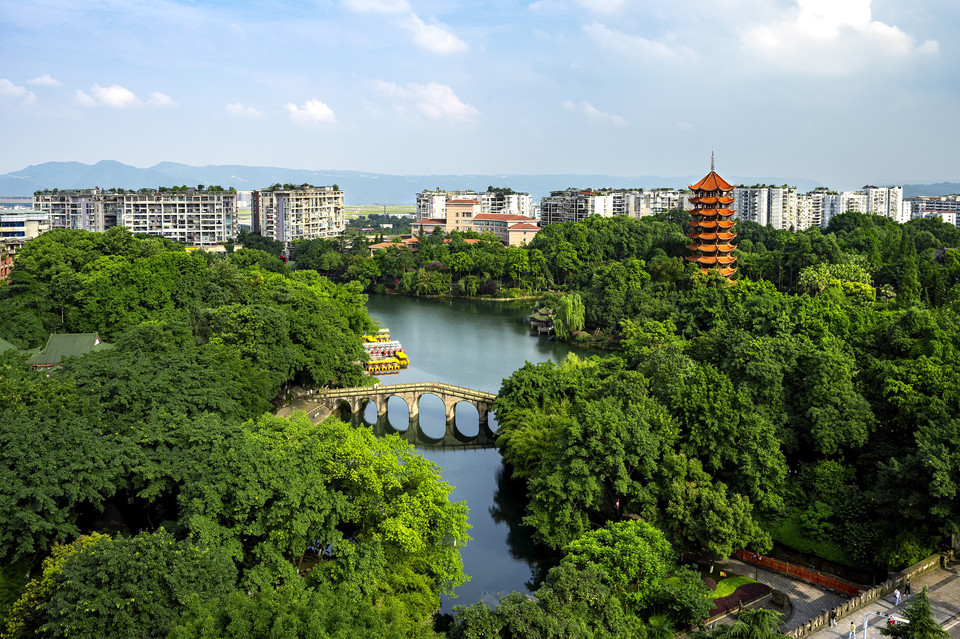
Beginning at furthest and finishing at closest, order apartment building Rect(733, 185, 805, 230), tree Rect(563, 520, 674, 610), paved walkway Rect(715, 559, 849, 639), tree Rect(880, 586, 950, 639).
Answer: apartment building Rect(733, 185, 805, 230)
paved walkway Rect(715, 559, 849, 639)
tree Rect(563, 520, 674, 610)
tree Rect(880, 586, 950, 639)

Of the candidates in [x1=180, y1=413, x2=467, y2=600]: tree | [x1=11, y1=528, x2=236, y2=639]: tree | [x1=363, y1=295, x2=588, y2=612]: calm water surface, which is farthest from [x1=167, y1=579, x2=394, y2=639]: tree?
[x1=363, y1=295, x2=588, y2=612]: calm water surface

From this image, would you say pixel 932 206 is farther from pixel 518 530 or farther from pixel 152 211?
pixel 518 530

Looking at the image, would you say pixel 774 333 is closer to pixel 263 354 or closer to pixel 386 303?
pixel 263 354

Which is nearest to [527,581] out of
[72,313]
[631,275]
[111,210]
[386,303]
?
[72,313]

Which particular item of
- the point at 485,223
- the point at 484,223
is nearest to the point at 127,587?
the point at 485,223

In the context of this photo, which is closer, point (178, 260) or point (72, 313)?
point (72, 313)

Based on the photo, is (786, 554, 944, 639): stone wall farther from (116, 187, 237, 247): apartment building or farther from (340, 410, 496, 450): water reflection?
(116, 187, 237, 247): apartment building

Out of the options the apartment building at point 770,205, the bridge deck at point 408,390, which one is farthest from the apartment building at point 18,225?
the apartment building at point 770,205
